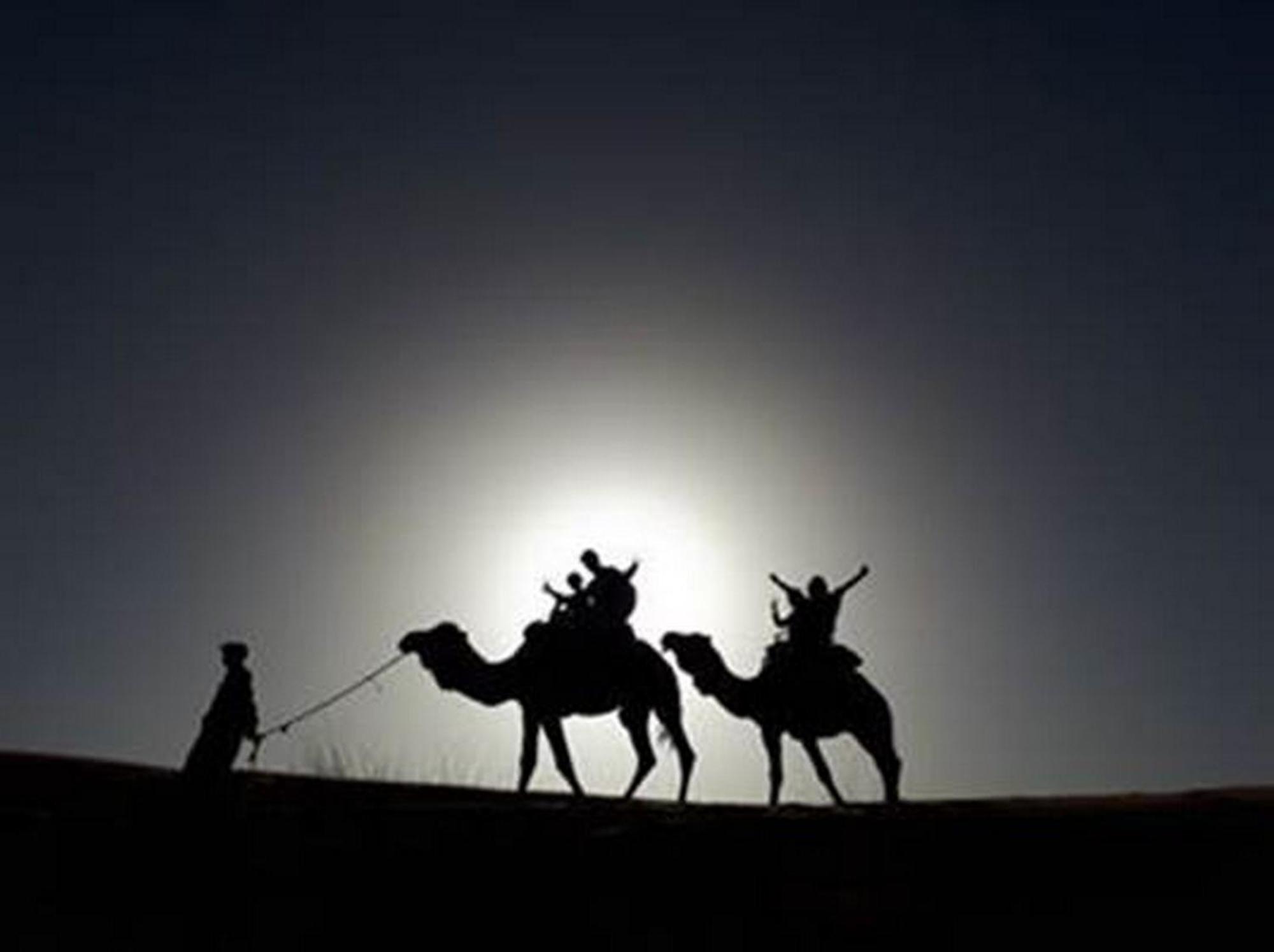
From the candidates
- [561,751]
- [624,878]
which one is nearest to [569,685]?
[561,751]

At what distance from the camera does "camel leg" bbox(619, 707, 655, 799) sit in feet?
78.4

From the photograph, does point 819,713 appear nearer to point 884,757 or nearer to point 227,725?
point 884,757

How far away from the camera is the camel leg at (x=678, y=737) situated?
24031 millimetres

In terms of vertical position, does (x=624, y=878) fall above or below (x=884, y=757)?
below

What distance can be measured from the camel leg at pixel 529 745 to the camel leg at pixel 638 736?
102cm

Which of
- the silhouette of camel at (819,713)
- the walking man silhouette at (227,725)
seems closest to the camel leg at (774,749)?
the silhouette of camel at (819,713)

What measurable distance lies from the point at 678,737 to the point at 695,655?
1224mm

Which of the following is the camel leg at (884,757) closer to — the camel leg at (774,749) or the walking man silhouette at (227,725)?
the camel leg at (774,749)

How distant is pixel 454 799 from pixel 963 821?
832 centimetres

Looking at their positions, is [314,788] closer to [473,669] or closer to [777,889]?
[473,669]

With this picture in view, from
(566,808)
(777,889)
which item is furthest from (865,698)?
(777,889)

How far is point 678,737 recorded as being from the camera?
24.1 metres

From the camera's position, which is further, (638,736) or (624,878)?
(638,736)

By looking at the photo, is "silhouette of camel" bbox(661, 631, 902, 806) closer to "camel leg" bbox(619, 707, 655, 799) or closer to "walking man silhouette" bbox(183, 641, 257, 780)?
"camel leg" bbox(619, 707, 655, 799)
